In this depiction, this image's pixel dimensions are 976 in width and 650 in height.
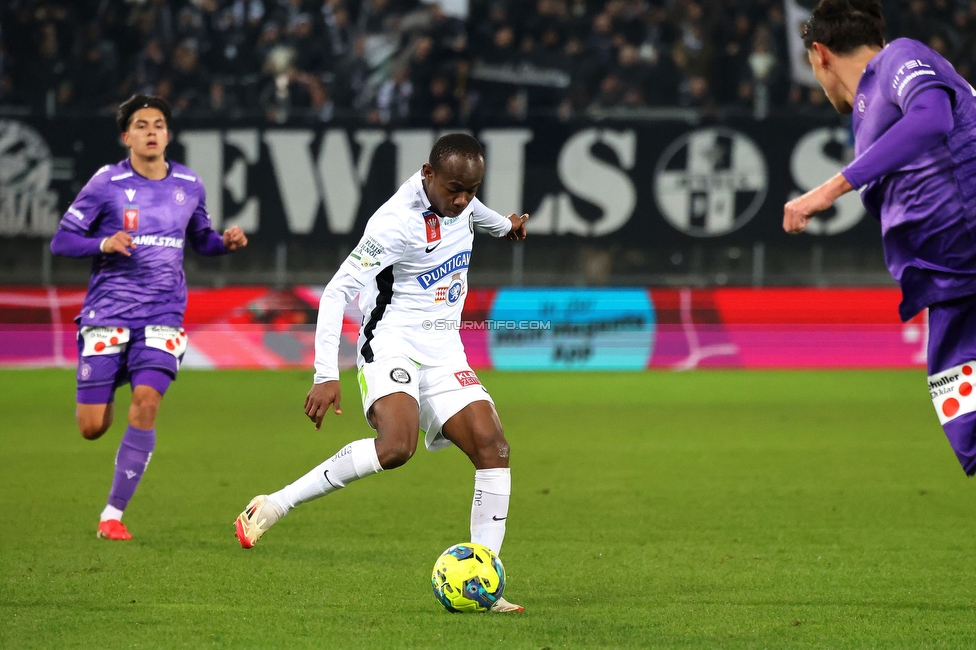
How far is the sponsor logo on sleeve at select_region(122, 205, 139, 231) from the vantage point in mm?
7105

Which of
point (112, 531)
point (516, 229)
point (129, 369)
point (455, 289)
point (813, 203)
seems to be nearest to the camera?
point (813, 203)

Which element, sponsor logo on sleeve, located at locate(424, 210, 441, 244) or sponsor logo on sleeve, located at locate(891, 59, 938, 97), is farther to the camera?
sponsor logo on sleeve, located at locate(424, 210, 441, 244)

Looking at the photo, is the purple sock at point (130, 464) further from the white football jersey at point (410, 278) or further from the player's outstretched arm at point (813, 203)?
the player's outstretched arm at point (813, 203)

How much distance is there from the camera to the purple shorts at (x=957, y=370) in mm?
4141

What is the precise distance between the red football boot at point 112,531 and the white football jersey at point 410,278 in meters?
1.96

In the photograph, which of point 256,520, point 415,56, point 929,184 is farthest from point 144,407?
point 415,56

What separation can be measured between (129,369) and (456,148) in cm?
282

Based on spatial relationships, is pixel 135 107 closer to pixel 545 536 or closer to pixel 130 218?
pixel 130 218

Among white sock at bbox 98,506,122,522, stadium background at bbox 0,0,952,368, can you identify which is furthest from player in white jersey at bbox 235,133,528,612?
stadium background at bbox 0,0,952,368

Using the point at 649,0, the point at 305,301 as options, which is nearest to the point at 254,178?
the point at 305,301

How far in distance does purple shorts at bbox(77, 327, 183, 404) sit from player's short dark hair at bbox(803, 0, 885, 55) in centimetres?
420

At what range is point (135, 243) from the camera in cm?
709

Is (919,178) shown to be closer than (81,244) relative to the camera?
Yes

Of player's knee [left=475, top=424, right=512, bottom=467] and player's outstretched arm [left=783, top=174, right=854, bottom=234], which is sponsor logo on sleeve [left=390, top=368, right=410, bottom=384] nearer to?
player's knee [left=475, top=424, right=512, bottom=467]
